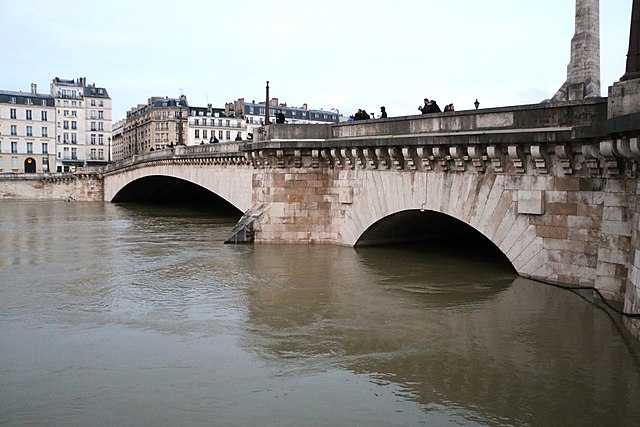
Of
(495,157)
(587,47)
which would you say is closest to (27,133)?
(587,47)

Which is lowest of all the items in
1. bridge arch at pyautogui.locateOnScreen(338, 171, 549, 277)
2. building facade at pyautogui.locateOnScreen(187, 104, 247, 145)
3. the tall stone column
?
bridge arch at pyautogui.locateOnScreen(338, 171, 549, 277)

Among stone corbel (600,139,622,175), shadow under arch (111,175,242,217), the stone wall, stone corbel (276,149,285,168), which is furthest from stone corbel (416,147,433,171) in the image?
the stone wall

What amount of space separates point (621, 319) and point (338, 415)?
18.2 ft

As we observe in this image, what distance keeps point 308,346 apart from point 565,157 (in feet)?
19.5

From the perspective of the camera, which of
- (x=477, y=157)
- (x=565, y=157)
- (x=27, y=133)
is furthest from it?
(x=27, y=133)

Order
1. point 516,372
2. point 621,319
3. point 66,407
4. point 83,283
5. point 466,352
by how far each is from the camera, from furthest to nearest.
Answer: point 83,283
point 621,319
point 466,352
point 516,372
point 66,407

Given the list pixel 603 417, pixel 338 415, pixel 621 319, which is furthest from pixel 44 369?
pixel 621 319

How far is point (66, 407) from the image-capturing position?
775 centimetres

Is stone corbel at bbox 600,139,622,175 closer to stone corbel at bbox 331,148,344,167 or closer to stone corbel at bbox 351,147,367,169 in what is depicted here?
stone corbel at bbox 351,147,367,169

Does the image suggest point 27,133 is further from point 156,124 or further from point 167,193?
point 167,193

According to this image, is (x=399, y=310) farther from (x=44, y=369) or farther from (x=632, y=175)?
(x=44, y=369)

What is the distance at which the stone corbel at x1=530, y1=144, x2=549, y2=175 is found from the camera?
12.4 metres

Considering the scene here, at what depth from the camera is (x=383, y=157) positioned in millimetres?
16812

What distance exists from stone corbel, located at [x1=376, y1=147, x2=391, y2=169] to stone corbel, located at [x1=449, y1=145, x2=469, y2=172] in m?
2.49
